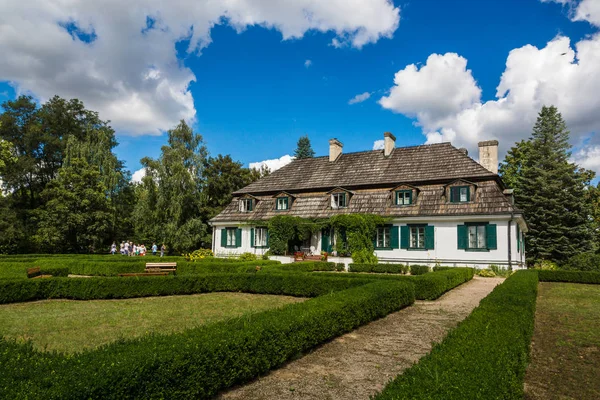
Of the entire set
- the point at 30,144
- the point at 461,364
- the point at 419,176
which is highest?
the point at 30,144

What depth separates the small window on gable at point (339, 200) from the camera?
2744 cm

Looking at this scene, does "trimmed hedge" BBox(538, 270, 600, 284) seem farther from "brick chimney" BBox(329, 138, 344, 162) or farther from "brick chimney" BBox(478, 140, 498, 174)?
"brick chimney" BBox(329, 138, 344, 162)

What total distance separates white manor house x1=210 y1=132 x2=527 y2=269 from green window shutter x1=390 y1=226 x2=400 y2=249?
64mm

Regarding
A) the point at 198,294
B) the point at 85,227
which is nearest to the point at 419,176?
the point at 198,294

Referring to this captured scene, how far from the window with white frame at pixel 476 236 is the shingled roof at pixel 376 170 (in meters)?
3.18

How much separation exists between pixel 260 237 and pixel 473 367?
26.2 meters

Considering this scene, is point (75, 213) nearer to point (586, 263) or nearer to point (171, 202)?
point (171, 202)

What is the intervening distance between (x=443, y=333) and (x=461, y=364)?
14.4ft

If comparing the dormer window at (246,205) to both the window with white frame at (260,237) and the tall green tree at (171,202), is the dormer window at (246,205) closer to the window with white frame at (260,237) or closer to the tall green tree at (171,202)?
the window with white frame at (260,237)

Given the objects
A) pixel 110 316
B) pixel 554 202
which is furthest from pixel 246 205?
pixel 554 202

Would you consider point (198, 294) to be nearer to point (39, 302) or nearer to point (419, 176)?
point (39, 302)

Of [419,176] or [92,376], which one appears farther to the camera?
[419,176]

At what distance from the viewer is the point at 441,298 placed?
1328 cm

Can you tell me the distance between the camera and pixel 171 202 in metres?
34.9
